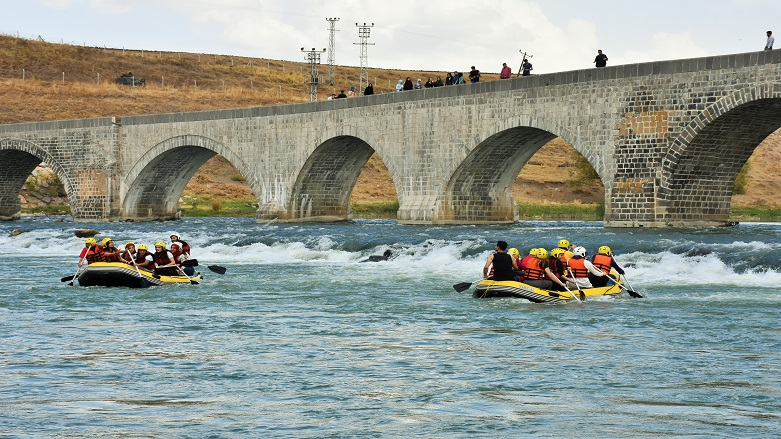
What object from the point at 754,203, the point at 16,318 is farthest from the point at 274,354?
the point at 754,203

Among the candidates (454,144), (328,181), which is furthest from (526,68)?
(328,181)

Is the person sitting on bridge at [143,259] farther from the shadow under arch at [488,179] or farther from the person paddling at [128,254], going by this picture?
the shadow under arch at [488,179]

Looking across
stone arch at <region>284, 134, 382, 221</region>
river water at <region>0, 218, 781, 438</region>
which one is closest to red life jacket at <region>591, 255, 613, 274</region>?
river water at <region>0, 218, 781, 438</region>

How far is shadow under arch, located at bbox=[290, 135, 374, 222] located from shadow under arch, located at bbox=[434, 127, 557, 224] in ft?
23.7

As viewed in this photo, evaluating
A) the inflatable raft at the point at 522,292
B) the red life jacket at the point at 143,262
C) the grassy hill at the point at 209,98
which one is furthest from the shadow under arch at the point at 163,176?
the inflatable raft at the point at 522,292

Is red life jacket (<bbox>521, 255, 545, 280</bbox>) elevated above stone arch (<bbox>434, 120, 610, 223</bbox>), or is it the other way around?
stone arch (<bbox>434, 120, 610, 223</bbox>)

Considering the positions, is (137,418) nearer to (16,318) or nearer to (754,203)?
(16,318)

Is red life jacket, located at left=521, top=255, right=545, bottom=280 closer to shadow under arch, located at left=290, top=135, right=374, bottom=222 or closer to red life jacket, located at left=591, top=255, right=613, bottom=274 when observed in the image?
red life jacket, located at left=591, top=255, right=613, bottom=274

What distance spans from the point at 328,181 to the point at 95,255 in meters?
26.7

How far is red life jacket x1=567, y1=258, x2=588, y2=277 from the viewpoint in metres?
24.5

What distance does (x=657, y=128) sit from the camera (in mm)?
36531

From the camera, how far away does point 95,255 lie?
92.0 feet

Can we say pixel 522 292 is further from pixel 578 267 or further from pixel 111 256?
pixel 111 256

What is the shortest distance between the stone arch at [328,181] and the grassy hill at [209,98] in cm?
1676
